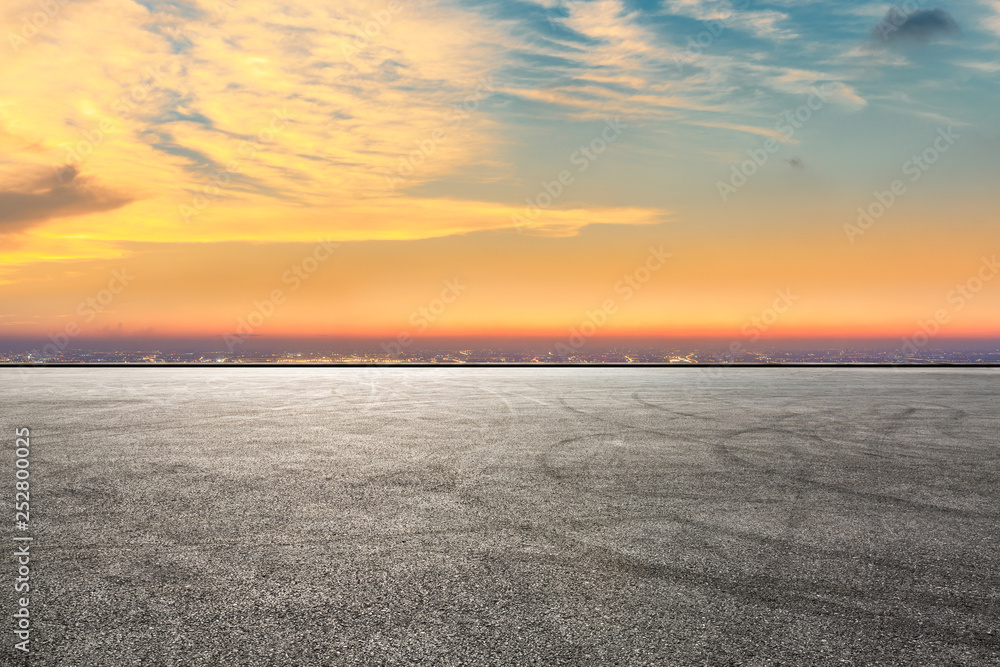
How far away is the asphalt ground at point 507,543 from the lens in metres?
3.63

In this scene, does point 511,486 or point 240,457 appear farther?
point 240,457

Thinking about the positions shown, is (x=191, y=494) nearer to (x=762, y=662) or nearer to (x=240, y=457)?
(x=240, y=457)

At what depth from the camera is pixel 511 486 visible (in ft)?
23.1

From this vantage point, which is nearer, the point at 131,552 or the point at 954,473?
the point at 131,552

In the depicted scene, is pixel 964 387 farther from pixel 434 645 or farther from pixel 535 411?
pixel 434 645

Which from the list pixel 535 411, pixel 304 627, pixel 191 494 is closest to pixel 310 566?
pixel 304 627

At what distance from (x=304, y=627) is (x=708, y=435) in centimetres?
781

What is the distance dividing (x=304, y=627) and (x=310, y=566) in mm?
946

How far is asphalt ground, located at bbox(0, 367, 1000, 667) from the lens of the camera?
3627mm

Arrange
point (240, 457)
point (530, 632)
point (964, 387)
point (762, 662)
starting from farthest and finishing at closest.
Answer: point (964, 387), point (240, 457), point (530, 632), point (762, 662)

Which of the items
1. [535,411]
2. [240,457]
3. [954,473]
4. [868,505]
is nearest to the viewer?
[868,505]

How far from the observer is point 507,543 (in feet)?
17.0

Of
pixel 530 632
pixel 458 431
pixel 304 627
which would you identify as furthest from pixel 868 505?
pixel 458 431

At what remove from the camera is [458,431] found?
1078 centimetres
